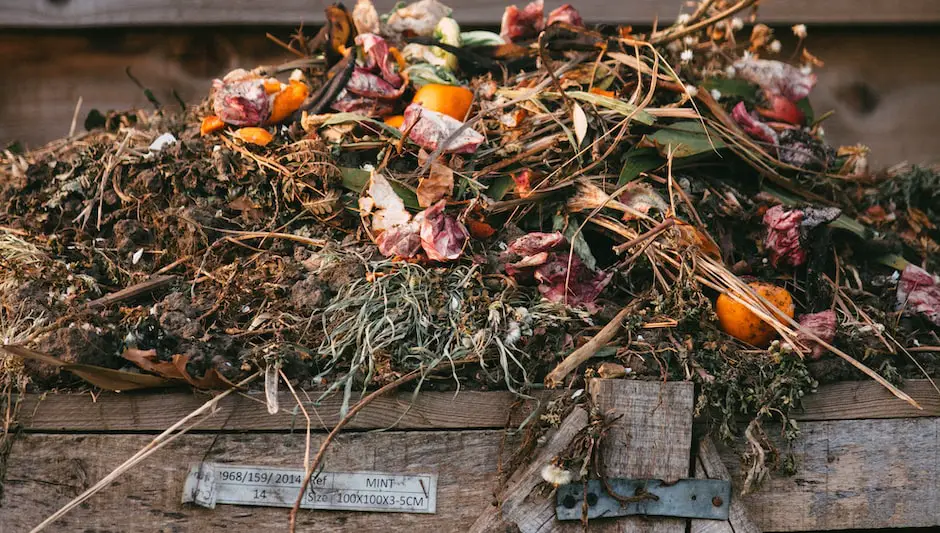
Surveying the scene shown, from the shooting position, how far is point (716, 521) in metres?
1.52

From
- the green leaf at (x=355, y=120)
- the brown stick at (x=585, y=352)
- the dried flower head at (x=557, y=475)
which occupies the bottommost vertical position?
the dried flower head at (x=557, y=475)

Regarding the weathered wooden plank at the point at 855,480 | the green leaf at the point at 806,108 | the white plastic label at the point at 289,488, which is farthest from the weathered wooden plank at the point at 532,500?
the green leaf at the point at 806,108

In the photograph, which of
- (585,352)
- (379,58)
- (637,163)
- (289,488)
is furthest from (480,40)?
(289,488)

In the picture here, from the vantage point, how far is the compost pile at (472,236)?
1.54 meters

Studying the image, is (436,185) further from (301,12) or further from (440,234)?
(301,12)

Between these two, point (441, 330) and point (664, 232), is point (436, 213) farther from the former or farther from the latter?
point (664, 232)

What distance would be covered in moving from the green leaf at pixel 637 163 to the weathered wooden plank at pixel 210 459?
698 millimetres

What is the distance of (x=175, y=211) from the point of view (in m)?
1.82

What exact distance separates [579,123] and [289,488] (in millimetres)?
1031

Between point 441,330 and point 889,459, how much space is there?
990 mm

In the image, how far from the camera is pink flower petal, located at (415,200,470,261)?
1619 millimetres

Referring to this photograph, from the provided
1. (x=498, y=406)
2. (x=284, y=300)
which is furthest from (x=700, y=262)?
(x=284, y=300)

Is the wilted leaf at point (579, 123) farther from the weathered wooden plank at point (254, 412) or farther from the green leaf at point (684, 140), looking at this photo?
the weathered wooden plank at point (254, 412)

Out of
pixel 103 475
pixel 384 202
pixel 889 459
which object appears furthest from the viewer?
pixel 384 202
